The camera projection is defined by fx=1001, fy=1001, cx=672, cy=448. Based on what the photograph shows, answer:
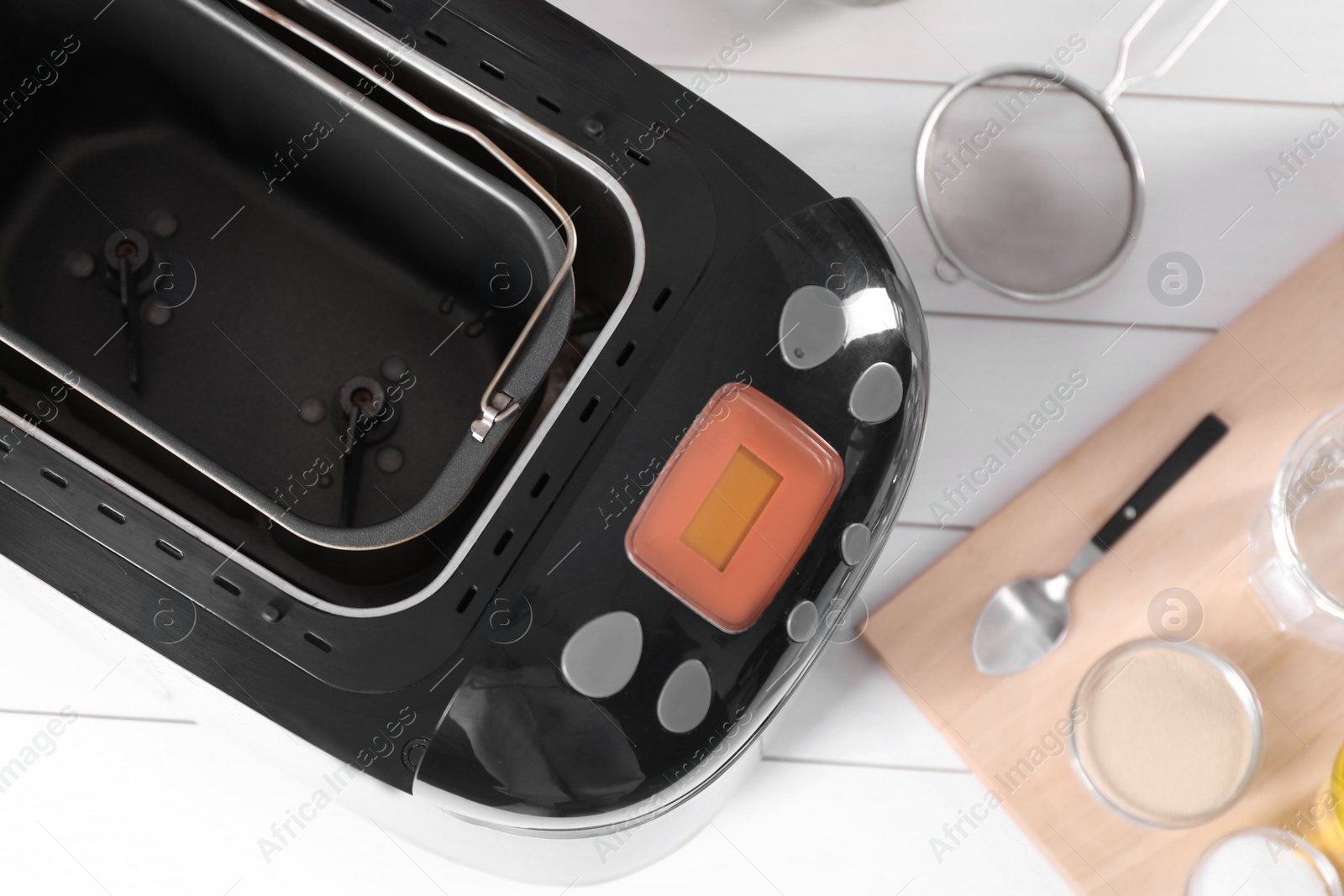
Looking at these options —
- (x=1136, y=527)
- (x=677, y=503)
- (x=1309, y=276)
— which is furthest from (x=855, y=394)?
(x=1309, y=276)

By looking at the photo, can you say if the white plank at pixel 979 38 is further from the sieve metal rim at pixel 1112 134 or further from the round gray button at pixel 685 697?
the round gray button at pixel 685 697

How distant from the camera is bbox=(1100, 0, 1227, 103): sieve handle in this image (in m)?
0.66

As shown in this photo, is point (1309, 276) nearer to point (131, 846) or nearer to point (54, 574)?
point (54, 574)

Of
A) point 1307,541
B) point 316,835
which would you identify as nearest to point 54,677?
point 316,835

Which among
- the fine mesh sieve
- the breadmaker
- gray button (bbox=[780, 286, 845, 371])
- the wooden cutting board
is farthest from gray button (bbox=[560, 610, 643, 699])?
the fine mesh sieve

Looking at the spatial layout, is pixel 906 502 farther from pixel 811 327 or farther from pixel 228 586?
pixel 228 586

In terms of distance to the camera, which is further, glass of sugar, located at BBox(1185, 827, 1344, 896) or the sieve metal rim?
the sieve metal rim

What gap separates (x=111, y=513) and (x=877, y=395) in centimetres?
32

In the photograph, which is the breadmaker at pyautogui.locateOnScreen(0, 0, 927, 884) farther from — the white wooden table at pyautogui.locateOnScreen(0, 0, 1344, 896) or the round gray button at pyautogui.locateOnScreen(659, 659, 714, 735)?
the white wooden table at pyautogui.locateOnScreen(0, 0, 1344, 896)

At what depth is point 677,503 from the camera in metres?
0.40

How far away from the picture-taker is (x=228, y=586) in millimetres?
396

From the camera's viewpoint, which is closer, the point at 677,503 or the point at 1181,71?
the point at 677,503

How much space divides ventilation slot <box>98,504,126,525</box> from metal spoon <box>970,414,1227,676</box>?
0.44 metres

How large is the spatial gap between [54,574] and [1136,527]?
21.3 inches
